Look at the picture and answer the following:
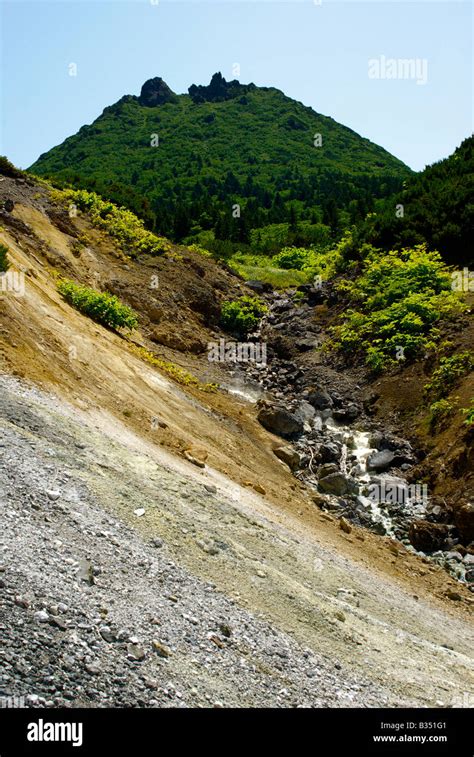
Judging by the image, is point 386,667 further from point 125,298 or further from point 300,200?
point 300,200

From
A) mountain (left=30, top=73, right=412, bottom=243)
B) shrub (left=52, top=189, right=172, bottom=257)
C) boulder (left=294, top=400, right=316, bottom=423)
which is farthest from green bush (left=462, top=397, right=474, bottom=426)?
mountain (left=30, top=73, right=412, bottom=243)

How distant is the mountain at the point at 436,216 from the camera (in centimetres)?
2236

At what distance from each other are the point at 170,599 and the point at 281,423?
9292mm

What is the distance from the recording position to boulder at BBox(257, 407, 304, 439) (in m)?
15.5

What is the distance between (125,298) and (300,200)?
127 feet

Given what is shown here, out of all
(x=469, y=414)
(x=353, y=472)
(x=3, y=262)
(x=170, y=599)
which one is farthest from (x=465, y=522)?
(x=3, y=262)

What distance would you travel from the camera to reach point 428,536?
1187cm

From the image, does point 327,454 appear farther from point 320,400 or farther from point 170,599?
point 170,599

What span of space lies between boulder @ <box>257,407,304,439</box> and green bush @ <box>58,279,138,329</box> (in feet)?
16.5

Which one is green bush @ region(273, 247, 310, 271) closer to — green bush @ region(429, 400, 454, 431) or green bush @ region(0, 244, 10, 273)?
green bush @ region(429, 400, 454, 431)

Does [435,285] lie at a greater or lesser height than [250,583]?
greater

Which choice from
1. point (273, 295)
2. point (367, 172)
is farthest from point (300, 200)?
point (273, 295)

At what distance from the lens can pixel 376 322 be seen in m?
20.1

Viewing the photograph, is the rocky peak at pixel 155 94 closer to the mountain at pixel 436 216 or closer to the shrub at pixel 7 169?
the mountain at pixel 436 216
